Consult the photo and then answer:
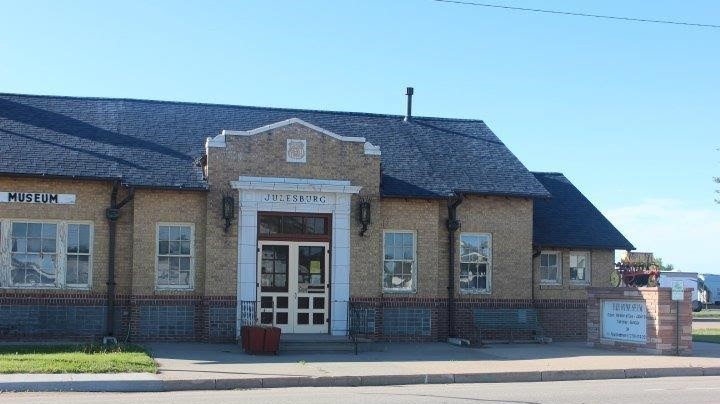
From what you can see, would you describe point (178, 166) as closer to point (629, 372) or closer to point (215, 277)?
point (215, 277)

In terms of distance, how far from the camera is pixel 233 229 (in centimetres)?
2144

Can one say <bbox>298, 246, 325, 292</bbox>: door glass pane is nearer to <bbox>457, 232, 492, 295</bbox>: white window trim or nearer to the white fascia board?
the white fascia board

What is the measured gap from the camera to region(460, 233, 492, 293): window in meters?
23.7

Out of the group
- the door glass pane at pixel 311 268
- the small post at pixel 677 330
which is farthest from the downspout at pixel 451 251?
the small post at pixel 677 330

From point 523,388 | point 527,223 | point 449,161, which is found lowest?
point 523,388

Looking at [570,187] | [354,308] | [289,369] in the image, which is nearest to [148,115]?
[354,308]

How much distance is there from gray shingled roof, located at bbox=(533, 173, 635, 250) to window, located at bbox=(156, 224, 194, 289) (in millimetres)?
9387

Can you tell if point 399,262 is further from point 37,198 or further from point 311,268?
point 37,198

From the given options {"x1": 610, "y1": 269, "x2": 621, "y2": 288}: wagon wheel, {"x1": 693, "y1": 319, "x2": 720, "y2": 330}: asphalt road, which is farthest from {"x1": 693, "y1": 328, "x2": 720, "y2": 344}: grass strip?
{"x1": 693, "y1": 319, "x2": 720, "y2": 330}: asphalt road

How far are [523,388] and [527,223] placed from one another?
9.20 m

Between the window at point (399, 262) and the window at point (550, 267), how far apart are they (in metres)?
4.38

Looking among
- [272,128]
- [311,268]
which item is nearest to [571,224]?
[311,268]

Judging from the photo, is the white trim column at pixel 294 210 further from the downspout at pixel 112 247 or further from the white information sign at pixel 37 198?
the white information sign at pixel 37 198

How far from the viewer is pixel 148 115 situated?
24.2 m
